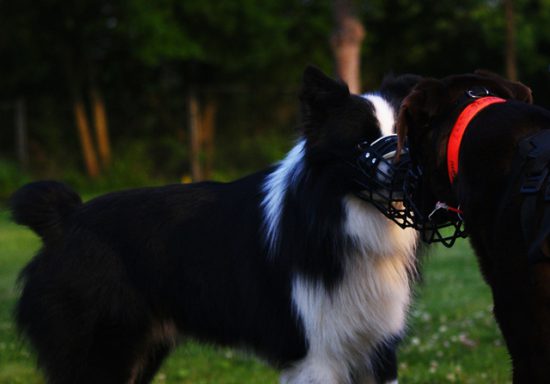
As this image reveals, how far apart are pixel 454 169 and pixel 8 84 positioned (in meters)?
26.5

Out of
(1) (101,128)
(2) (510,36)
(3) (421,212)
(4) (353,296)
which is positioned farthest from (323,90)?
(1) (101,128)

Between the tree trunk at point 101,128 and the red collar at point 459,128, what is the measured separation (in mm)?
22329

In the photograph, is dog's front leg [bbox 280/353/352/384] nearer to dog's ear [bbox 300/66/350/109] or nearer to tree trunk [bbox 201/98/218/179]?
dog's ear [bbox 300/66/350/109]

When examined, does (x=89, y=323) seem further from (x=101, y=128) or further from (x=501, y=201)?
(x=101, y=128)

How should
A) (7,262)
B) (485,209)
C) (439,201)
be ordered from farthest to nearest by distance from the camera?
(7,262) < (439,201) < (485,209)

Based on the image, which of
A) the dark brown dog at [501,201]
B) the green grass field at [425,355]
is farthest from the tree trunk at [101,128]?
the dark brown dog at [501,201]

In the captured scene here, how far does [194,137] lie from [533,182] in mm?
21722

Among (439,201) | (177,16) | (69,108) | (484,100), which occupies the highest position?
(484,100)

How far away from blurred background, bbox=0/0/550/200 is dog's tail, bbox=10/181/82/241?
18145mm

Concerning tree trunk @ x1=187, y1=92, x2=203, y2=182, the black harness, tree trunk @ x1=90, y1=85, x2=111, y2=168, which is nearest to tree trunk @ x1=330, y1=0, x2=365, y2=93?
tree trunk @ x1=187, y1=92, x2=203, y2=182

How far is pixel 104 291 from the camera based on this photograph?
15.3ft

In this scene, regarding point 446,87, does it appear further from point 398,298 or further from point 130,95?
point 130,95

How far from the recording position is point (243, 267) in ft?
15.2

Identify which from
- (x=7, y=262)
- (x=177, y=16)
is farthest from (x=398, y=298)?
(x=177, y=16)
